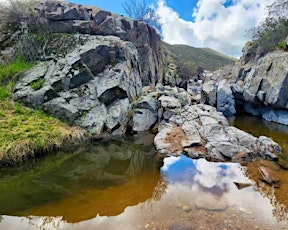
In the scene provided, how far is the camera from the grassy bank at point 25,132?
331 inches

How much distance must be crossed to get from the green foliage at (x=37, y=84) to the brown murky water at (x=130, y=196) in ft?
15.0

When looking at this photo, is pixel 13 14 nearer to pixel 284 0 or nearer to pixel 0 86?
pixel 0 86

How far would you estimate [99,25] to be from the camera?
19078 millimetres

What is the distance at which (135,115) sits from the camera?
13641 millimetres

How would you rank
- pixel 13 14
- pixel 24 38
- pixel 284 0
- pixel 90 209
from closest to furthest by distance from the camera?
pixel 90 209 < pixel 24 38 < pixel 13 14 < pixel 284 0

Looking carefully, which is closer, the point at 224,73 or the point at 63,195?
the point at 63,195

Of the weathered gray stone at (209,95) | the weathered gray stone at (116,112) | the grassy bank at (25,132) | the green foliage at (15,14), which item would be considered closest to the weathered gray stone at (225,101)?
the weathered gray stone at (209,95)

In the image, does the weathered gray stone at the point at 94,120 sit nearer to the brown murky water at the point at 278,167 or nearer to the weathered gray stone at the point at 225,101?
the brown murky water at the point at 278,167

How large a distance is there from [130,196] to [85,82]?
8587 mm

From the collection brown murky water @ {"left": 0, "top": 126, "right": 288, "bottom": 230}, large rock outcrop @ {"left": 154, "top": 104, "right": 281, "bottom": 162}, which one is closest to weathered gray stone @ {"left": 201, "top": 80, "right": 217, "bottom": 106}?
large rock outcrop @ {"left": 154, "top": 104, "right": 281, "bottom": 162}

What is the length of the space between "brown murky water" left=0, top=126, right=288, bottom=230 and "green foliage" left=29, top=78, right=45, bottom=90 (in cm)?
456

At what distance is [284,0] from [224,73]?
571 inches

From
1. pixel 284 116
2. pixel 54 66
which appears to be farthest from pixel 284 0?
pixel 54 66

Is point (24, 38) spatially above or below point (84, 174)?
above
